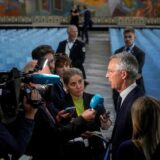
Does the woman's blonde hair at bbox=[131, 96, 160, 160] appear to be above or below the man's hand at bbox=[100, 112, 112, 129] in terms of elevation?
above

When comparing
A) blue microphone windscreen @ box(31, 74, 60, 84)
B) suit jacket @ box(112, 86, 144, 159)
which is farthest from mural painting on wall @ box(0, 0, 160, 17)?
blue microphone windscreen @ box(31, 74, 60, 84)

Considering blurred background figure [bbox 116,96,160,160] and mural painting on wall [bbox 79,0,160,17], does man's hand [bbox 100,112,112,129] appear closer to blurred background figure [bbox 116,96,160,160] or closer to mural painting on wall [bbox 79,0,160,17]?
blurred background figure [bbox 116,96,160,160]

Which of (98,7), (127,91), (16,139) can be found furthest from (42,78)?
(98,7)

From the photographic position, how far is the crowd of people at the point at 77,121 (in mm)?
2986

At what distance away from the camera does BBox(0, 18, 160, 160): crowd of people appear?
2.99 metres

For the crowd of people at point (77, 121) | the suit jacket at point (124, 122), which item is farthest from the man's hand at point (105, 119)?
the suit jacket at point (124, 122)

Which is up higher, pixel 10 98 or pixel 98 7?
pixel 10 98

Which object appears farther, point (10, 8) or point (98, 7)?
point (10, 8)

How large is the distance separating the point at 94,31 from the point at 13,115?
21.2 m

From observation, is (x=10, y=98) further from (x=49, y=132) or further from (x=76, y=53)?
(x=76, y=53)

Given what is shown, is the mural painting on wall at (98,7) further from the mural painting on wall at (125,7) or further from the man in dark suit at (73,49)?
the man in dark suit at (73,49)

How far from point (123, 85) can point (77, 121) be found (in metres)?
0.48

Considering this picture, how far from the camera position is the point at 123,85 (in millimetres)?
3742

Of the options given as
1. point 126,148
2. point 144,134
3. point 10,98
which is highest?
point 10,98
